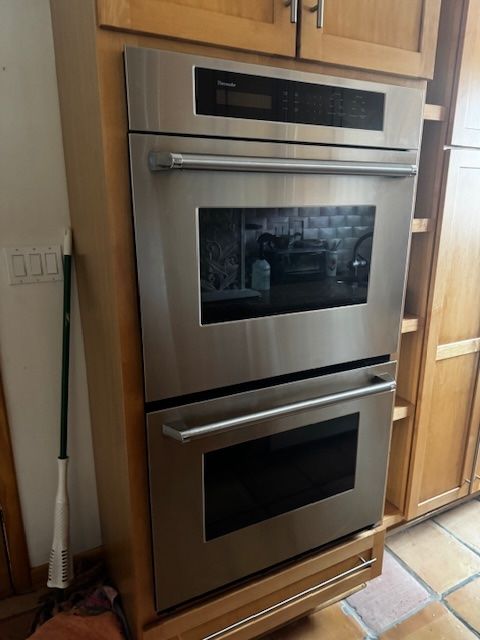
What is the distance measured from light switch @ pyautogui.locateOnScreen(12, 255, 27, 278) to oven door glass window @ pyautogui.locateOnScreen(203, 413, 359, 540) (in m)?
0.78

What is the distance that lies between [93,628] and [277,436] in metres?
0.79

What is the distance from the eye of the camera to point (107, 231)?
2.96 feet

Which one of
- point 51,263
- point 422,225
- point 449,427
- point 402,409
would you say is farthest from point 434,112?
point 51,263

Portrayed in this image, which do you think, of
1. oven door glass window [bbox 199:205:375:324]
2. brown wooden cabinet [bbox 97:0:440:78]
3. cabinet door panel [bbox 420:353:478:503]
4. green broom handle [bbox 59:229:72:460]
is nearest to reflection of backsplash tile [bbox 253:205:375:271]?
oven door glass window [bbox 199:205:375:324]

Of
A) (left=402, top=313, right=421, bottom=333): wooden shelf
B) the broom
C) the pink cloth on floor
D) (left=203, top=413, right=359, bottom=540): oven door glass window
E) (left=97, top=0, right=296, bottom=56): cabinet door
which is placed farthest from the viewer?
(left=402, top=313, right=421, bottom=333): wooden shelf

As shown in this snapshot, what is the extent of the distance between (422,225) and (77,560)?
1.69 m

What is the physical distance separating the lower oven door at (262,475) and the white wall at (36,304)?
58 centimetres

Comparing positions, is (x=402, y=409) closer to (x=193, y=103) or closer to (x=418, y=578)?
(x=418, y=578)

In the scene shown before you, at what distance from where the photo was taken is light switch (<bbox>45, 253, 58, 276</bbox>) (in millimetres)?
1327

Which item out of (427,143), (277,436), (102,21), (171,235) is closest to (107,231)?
(171,235)

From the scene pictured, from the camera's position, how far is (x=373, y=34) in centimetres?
106

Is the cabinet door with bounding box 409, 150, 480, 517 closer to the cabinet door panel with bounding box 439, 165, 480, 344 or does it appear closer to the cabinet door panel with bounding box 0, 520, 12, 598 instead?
the cabinet door panel with bounding box 439, 165, 480, 344

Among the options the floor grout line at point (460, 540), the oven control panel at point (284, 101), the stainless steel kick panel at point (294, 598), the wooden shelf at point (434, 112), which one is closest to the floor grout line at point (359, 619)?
the stainless steel kick panel at point (294, 598)

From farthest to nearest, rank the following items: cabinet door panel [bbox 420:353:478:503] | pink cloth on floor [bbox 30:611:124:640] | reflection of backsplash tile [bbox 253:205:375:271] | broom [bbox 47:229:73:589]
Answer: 1. cabinet door panel [bbox 420:353:478:503]
2. broom [bbox 47:229:73:589]
3. pink cloth on floor [bbox 30:611:124:640]
4. reflection of backsplash tile [bbox 253:205:375:271]
